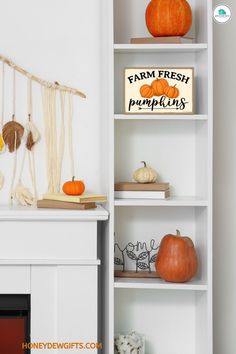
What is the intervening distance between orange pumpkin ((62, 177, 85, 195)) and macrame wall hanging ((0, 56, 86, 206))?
20 centimetres

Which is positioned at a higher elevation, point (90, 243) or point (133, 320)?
point (90, 243)

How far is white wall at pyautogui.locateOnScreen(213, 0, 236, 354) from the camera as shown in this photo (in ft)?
9.12

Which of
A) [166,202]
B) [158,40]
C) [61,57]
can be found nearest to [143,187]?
[166,202]

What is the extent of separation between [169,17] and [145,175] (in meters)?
0.65

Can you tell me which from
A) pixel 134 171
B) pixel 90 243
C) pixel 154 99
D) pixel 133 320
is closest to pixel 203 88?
pixel 154 99

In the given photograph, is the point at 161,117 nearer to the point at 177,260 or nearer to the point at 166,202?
the point at 166,202

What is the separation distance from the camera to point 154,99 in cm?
263

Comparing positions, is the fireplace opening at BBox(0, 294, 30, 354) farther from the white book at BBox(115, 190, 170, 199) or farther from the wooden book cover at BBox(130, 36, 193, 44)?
the wooden book cover at BBox(130, 36, 193, 44)

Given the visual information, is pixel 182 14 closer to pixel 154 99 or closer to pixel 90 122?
pixel 154 99

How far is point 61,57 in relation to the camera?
9.37ft

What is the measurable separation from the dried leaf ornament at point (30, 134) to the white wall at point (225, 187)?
31.7 inches

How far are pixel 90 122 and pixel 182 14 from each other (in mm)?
630

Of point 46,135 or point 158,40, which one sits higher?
point 158,40

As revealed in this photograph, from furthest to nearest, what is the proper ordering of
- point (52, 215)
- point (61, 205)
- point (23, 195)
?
point (23, 195), point (61, 205), point (52, 215)
